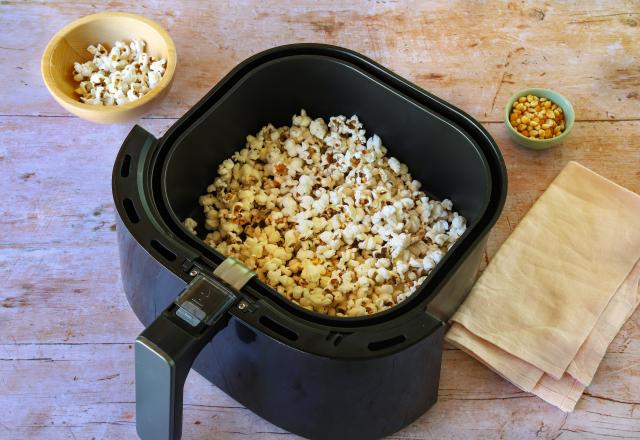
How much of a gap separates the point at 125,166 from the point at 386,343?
0.39 metres

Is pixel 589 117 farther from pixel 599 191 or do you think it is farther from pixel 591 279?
pixel 591 279

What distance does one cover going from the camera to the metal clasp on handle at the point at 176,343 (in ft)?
2.41

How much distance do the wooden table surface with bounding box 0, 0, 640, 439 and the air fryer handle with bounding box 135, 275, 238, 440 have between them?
0.45ft

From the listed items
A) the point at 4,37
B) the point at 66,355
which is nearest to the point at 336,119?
the point at 66,355

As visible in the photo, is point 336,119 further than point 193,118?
Yes

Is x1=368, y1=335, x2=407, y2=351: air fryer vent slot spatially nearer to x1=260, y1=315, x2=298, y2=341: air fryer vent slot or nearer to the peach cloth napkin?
x1=260, y1=315, x2=298, y2=341: air fryer vent slot

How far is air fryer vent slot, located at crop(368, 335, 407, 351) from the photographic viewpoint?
0.78 m

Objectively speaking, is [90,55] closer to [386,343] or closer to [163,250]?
[163,250]

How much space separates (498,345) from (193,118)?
1.61 feet

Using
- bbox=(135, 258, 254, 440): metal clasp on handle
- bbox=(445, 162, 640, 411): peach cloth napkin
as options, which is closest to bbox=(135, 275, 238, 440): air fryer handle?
bbox=(135, 258, 254, 440): metal clasp on handle

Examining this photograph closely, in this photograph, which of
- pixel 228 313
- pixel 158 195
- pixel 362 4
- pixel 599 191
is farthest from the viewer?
pixel 362 4

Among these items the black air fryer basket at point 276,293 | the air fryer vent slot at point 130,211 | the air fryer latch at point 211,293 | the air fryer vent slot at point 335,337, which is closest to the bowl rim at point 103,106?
the black air fryer basket at point 276,293

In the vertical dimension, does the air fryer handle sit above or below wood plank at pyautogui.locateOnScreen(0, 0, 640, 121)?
below

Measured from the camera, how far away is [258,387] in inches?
33.9
